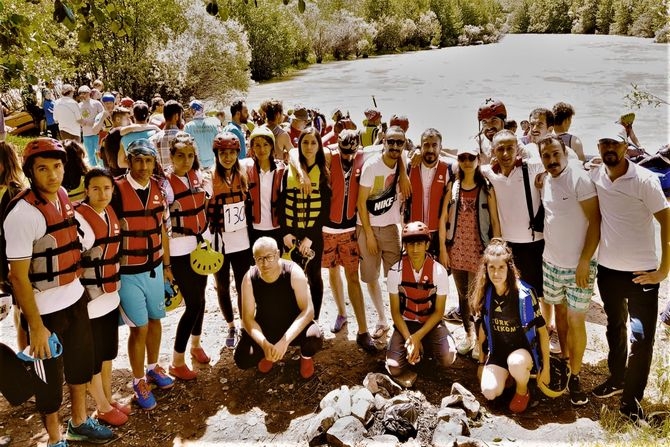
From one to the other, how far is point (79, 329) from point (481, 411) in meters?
2.76

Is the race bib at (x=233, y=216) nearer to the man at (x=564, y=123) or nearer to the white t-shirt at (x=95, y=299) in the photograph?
the white t-shirt at (x=95, y=299)

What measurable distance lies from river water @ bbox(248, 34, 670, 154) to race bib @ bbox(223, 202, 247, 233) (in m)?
12.5

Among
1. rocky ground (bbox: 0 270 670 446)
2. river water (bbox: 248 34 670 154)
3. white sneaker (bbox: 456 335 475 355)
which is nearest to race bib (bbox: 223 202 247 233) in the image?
rocky ground (bbox: 0 270 670 446)

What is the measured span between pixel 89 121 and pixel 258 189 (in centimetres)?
716

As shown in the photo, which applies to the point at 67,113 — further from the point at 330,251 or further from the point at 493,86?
the point at 493,86

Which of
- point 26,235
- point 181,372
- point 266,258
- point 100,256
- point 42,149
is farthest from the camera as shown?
point 181,372

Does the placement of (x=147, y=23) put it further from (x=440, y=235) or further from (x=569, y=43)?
(x=569, y=43)

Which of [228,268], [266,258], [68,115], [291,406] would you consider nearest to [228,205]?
[228,268]

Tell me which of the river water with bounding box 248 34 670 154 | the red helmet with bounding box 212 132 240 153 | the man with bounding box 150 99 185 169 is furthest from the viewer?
the river water with bounding box 248 34 670 154

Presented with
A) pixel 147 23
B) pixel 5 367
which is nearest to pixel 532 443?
pixel 5 367

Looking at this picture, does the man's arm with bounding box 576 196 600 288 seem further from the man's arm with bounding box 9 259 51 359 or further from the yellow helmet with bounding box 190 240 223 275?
the man's arm with bounding box 9 259 51 359

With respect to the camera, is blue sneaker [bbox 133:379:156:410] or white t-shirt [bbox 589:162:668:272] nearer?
white t-shirt [bbox 589:162:668:272]

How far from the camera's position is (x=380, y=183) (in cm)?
443

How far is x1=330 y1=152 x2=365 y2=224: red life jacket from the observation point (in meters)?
4.50
